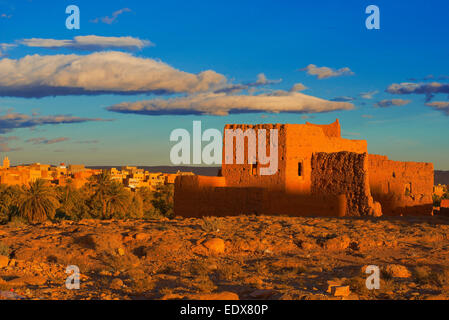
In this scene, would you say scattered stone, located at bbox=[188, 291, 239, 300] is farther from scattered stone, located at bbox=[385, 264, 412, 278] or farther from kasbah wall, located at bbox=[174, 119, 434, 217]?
kasbah wall, located at bbox=[174, 119, 434, 217]

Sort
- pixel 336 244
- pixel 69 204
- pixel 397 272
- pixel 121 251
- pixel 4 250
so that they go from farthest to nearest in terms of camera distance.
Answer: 1. pixel 69 204
2. pixel 336 244
3. pixel 121 251
4. pixel 4 250
5. pixel 397 272

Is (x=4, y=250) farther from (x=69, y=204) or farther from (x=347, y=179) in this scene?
(x=69, y=204)

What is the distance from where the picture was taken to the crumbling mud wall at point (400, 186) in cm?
2342

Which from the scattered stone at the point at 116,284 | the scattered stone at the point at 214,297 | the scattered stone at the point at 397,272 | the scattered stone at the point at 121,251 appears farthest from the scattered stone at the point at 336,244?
the scattered stone at the point at 116,284

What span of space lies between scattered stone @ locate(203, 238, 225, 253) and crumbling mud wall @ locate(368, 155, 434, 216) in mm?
13963

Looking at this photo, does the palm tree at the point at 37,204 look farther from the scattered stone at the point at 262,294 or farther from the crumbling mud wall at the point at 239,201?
the scattered stone at the point at 262,294

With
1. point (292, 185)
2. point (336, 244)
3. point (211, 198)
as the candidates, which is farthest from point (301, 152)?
point (336, 244)

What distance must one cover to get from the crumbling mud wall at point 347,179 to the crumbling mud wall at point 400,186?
11.7ft

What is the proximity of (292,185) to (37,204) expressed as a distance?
19591 mm

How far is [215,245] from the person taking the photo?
1123 centimetres
